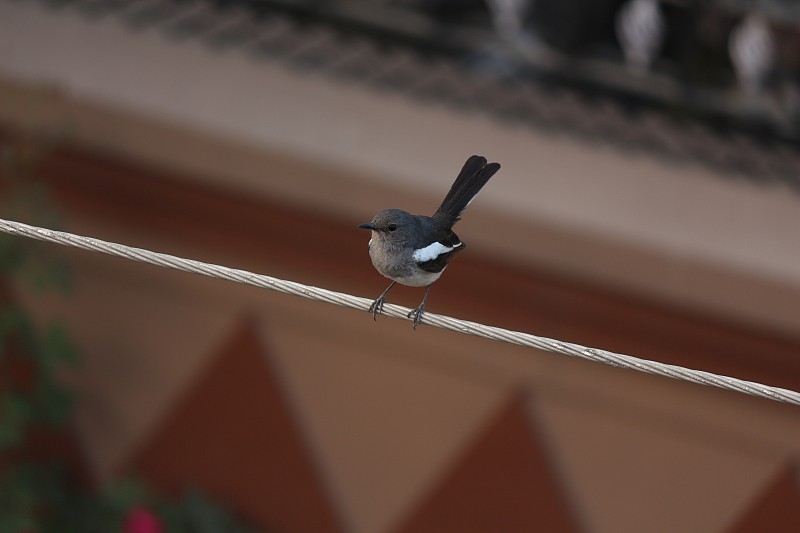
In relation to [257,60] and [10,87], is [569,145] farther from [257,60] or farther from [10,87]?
[10,87]

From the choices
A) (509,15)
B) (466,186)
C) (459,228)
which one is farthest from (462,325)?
(509,15)

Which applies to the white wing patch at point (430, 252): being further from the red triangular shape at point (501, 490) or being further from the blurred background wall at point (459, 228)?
the red triangular shape at point (501, 490)

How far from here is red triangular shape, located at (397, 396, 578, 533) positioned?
18.7 ft

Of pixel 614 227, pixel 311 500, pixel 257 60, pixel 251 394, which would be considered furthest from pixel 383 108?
pixel 311 500

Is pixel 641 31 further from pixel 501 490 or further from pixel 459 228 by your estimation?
pixel 501 490

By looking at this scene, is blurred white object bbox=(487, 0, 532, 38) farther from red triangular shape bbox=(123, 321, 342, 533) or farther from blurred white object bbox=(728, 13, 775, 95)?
red triangular shape bbox=(123, 321, 342, 533)

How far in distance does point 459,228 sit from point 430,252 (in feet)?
5.27

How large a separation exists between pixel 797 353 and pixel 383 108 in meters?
2.45

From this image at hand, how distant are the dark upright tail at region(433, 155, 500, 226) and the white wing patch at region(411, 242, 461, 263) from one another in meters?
0.21

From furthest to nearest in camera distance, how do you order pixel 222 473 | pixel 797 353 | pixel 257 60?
pixel 222 473
pixel 257 60
pixel 797 353

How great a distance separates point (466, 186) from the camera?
397 centimetres

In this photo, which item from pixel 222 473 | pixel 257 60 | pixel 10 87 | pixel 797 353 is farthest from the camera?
pixel 222 473

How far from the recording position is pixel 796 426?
522 centimetres

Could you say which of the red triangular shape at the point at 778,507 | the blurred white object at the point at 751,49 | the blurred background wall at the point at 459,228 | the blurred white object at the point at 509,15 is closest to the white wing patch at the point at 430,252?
the blurred background wall at the point at 459,228
